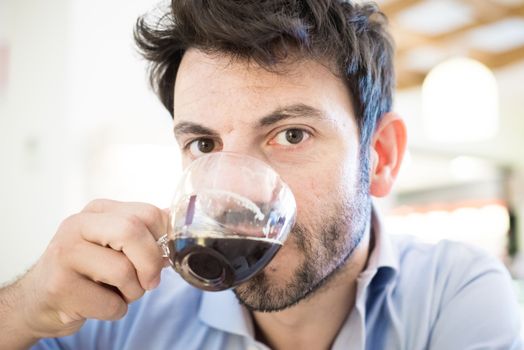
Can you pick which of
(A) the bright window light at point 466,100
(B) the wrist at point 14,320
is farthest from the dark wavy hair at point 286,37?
(A) the bright window light at point 466,100

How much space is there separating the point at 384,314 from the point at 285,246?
382 millimetres

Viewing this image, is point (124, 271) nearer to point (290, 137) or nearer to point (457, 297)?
point (290, 137)

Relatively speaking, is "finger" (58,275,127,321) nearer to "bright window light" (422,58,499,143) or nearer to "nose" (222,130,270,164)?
"nose" (222,130,270,164)

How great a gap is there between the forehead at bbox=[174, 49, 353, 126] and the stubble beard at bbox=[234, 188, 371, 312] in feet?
0.81

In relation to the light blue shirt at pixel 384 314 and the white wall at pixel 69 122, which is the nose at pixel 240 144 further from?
the white wall at pixel 69 122

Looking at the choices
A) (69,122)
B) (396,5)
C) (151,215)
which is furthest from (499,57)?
(151,215)

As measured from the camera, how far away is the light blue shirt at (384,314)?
119 centimetres

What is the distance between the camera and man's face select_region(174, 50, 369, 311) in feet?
3.59

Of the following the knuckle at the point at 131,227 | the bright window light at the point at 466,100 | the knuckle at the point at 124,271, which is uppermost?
the bright window light at the point at 466,100

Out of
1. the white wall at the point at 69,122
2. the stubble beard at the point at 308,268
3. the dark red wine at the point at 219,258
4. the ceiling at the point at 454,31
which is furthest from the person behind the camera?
the ceiling at the point at 454,31

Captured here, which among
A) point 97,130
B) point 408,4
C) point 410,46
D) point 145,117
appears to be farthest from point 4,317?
point 410,46

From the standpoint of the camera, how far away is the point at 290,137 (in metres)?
1.14

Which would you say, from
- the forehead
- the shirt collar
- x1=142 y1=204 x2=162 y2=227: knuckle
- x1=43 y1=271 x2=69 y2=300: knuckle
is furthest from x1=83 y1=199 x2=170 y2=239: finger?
the shirt collar

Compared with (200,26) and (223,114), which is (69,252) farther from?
(200,26)
